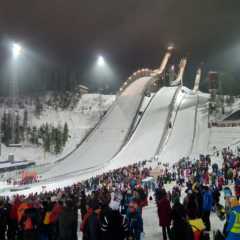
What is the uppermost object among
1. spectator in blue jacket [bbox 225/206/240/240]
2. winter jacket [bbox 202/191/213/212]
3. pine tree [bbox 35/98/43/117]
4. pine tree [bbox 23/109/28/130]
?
pine tree [bbox 35/98/43/117]

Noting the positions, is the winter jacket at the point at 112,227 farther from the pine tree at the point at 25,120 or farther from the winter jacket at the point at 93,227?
the pine tree at the point at 25,120

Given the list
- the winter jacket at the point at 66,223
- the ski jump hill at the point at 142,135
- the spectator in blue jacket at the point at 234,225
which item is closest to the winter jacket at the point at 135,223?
the winter jacket at the point at 66,223

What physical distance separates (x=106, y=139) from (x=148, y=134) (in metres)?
5.98

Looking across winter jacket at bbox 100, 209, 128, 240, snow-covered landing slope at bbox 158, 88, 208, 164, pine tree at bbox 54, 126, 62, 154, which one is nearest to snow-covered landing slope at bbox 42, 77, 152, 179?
snow-covered landing slope at bbox 158, 88, 208, 164

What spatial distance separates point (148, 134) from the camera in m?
55.9

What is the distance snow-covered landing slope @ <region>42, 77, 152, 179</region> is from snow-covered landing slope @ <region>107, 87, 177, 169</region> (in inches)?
67.1

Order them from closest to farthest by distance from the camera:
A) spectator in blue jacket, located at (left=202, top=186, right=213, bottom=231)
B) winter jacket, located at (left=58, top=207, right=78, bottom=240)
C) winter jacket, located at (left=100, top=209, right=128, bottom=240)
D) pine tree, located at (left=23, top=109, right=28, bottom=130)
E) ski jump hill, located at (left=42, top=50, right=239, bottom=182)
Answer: winter jacket, located at (left=100, top=209, right=128, bottom=240), winter jacket, located at (left=58, top=207, right=78, bottom=240), spectator in blue jacket, located at (left=202, top=186, right=213, bottom=231), ski jump hill, located at (left=42, top=50, right=239, bottom=182), pine tree, located at (left=23, top=109, right=28, bottom=130)

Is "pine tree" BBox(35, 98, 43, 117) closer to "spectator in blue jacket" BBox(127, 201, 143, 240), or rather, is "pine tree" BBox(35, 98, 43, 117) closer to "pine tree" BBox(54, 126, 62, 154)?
"pine tree" BBox(54, 126, 62, 154)

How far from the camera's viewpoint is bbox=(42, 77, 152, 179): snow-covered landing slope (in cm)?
4819

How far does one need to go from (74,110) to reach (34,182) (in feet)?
171

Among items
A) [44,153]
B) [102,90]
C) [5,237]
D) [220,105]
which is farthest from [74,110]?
[5,237]

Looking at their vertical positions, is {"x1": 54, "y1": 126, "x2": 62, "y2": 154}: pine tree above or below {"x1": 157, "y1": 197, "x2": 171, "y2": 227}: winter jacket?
above

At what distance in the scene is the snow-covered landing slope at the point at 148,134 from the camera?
4769cm

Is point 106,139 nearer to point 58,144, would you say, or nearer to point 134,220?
point 58,144
